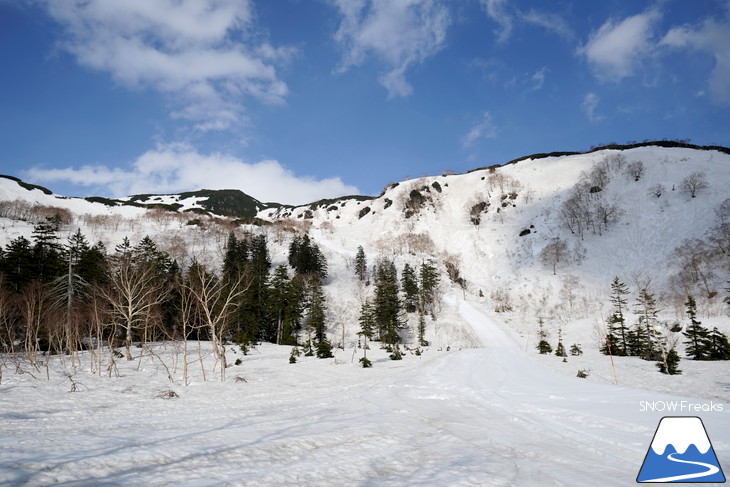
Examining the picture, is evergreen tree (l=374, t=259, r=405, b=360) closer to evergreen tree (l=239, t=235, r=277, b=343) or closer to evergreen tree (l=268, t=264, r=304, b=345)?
evergreen tree (l=268, t=264, r=304, b=345)

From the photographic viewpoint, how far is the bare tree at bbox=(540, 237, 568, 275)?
71000 millimetres

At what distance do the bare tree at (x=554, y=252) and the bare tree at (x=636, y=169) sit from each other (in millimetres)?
28531

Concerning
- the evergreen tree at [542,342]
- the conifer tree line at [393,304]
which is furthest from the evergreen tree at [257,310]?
the evergreen tree at [542,342]

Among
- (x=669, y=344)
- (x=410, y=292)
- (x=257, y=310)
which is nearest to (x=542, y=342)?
(x=669, y=344)

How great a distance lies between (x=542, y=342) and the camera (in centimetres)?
3775

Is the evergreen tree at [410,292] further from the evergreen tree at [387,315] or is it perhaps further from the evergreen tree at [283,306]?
the evergreen tree at [283,306]

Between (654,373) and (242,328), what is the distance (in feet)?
152

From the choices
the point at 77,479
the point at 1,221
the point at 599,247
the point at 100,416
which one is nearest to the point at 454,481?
the point at 77,479

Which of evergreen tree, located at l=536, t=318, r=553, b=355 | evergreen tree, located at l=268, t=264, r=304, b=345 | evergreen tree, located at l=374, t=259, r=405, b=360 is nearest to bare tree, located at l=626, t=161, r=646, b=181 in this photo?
evergreen tree, located at l=536, t=318, r=553, b=355

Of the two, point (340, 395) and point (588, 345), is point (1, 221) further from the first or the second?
point (588, 345)

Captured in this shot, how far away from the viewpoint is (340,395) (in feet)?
40.7

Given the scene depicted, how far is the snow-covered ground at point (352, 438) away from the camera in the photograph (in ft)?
13.5

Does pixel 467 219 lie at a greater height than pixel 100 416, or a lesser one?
greater

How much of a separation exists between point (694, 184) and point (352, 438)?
94.5m
